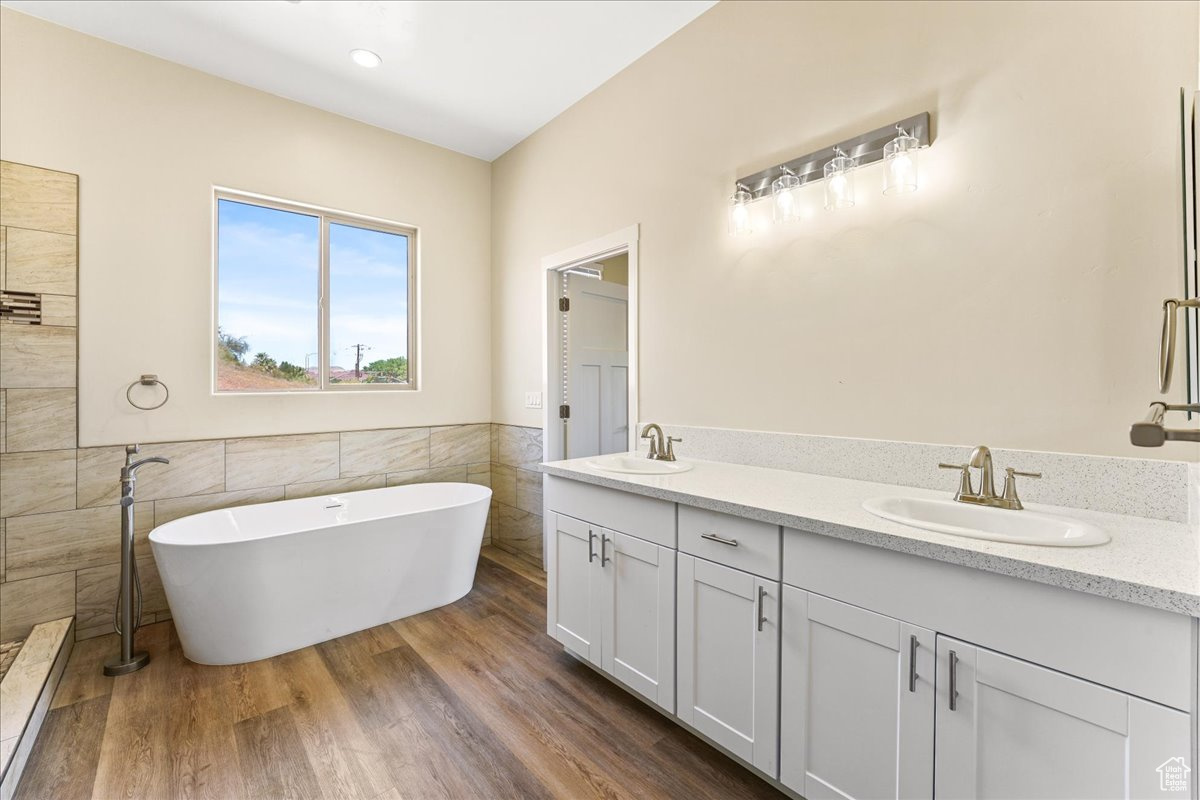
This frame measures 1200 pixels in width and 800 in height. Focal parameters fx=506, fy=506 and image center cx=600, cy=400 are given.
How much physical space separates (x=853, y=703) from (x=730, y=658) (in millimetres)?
373

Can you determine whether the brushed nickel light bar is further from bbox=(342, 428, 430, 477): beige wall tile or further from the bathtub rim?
bbox=(342, 428, 430, 477): beige wall tile

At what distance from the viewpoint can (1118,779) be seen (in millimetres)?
937

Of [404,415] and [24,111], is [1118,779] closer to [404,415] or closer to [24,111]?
[404,415]

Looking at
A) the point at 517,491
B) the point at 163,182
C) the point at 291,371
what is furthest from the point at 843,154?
the point at 163,182

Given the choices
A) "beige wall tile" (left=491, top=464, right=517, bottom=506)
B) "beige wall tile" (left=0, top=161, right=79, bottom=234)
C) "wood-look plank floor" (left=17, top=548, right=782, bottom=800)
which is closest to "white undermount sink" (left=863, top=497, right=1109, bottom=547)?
"wood-look plank floor" (left=17, top=548, right=782, bottom=800)

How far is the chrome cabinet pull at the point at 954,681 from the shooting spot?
1119mm

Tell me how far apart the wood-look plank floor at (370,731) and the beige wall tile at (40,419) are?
3.24 feet

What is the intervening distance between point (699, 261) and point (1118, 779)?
6.80 ft

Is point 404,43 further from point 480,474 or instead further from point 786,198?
point 480,474

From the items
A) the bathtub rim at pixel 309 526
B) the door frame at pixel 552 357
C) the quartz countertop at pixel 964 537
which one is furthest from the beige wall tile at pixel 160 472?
the quartz countertop at pixel 964 537

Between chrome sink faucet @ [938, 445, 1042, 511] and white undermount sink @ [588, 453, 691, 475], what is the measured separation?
0.96 m

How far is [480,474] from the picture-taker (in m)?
3.90

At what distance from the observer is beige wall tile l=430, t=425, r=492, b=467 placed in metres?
3.67

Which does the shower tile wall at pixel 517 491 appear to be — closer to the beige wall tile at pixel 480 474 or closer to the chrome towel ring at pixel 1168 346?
the beige wall tile at pixel 480 474
